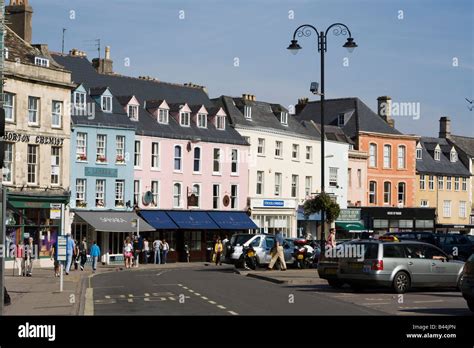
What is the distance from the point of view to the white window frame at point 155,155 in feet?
203

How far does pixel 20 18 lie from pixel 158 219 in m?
15.0

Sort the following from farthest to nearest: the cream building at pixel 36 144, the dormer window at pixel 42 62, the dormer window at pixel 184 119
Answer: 1. the dormer window at pixel 184 119
2. the dormer window at pixel 42 62
3. the cream building at pixel 36 144

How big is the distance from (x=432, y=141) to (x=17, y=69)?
49551 mm

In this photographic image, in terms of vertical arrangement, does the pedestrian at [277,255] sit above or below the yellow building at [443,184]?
below

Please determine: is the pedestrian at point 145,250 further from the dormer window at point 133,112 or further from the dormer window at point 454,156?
A: the dormer window at point 454,156

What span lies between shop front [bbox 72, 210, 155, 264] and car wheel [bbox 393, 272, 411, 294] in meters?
29.8

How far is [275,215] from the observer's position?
71.6m

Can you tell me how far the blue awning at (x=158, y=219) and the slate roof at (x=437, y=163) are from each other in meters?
30.0

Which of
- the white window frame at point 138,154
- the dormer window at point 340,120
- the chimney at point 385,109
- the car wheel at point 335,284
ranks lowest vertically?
the car wheel at point 335,284

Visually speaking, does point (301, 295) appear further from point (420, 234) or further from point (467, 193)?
point (467, 193)

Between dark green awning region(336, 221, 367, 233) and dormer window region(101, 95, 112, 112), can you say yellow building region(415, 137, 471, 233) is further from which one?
dormer window region(101, 95, 112, 112)

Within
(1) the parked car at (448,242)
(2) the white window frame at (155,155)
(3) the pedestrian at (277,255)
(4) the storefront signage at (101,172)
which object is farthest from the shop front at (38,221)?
(1) the parked car at (448,242)
